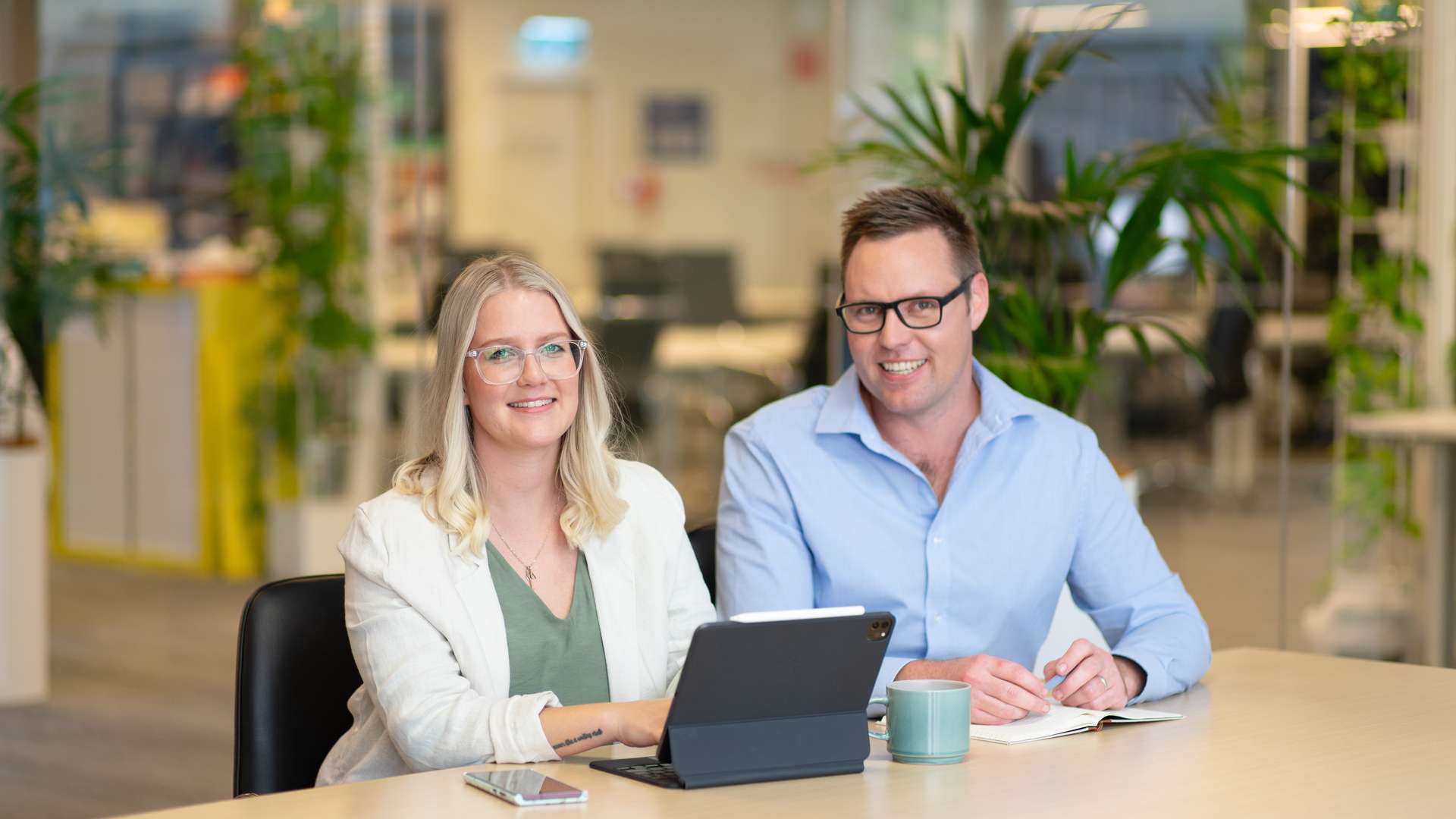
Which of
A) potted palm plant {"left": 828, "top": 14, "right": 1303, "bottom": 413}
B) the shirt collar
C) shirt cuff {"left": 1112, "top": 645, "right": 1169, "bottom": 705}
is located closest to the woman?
the shirt collar

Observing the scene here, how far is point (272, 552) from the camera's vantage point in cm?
740

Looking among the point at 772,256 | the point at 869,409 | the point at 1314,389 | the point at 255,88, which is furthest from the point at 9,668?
the point at 772,256

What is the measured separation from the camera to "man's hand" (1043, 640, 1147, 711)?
2160mm

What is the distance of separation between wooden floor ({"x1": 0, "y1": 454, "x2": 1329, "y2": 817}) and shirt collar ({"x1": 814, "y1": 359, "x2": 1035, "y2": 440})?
2.38 metres

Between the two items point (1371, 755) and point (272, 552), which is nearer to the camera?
point (1371, 755)

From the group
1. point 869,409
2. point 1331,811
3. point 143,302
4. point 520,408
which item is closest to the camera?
point 1331,811

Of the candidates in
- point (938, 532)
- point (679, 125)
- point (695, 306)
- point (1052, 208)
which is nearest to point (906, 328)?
→ point (938, 532)

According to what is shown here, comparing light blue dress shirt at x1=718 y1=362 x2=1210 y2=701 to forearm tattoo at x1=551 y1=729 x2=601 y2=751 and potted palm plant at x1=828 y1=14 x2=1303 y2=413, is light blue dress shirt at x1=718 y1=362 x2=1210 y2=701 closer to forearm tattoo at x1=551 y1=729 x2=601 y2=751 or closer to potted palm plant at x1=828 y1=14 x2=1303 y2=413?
forearm tattoo at x1=551 y1=729 x2=601 y2=751

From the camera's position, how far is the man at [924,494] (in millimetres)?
2480

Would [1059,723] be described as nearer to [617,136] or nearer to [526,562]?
[526,562]

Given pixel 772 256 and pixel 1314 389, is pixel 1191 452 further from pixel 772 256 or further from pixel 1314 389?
pixel 772 256

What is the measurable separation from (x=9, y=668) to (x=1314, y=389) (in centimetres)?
406

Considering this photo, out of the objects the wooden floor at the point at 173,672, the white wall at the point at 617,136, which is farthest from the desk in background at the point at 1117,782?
the white wall at the point at 617,136

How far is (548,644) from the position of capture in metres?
2.19
